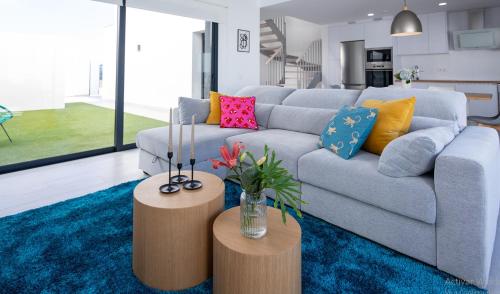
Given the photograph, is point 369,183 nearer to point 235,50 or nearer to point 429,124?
point 429,124

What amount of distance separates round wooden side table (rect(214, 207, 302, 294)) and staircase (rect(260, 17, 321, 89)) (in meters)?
7.30

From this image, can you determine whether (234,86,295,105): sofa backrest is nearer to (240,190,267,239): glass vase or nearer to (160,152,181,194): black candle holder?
(160,152,181,194): black candle holder

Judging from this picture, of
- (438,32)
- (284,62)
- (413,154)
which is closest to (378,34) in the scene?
(438,32)

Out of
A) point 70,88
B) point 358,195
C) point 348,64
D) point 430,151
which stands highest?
point 348,64

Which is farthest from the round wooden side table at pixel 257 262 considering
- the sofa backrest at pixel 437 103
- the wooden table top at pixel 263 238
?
the sofa backrest at pixel 437 103

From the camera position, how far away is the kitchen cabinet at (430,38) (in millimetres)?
6059

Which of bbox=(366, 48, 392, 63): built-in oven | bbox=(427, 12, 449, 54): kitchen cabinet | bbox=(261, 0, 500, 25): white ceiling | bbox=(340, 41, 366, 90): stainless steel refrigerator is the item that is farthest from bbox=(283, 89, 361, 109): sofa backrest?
bbox=(427, 12, 449, 54): kitchen cabinet

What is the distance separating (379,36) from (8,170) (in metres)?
7.13

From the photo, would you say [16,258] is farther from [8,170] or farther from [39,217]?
[8,170]

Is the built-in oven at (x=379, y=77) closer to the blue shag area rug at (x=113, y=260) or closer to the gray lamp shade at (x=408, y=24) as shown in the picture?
the gray lamp shade at (x=408, y=24)

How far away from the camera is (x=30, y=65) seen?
3.57m

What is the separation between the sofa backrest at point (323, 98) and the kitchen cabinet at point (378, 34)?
14.3ft

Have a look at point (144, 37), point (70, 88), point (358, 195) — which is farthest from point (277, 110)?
point (144, 37)

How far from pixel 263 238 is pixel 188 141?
168 centimetres
